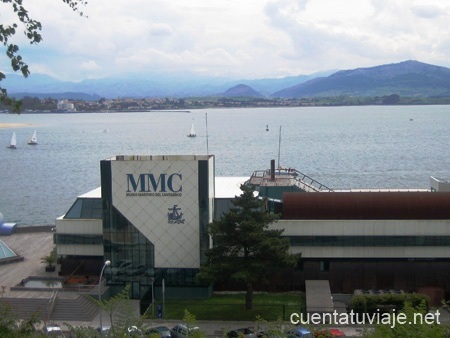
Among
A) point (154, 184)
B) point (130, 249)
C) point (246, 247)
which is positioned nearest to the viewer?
point (246, 247)

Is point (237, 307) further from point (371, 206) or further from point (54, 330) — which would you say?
point (371, 206)

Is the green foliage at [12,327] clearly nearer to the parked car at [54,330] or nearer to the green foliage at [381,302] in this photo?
the parked car at [54,330]

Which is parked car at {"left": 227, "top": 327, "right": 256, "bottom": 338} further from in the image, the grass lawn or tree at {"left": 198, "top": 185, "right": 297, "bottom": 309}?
tree at {"left": 198, "top": 185, "right": 297, "bottom": 309}

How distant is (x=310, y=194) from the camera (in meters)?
30.4

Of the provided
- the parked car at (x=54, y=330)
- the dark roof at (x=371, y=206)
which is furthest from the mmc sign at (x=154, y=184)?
the parked car at (x=54, y=330)

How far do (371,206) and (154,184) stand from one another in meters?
10.0

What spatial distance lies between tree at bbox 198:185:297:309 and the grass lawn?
2.40ft

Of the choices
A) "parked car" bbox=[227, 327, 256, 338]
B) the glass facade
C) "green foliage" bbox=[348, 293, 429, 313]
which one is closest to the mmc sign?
the glass facade

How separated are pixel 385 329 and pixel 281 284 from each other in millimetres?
13668

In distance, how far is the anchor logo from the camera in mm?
28719

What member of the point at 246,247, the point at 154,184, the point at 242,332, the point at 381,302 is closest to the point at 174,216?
the point at 154,184

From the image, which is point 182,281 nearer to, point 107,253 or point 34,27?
point 107,253

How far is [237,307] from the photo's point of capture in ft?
88.8

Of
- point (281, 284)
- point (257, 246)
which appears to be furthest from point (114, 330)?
point (281, 284)
